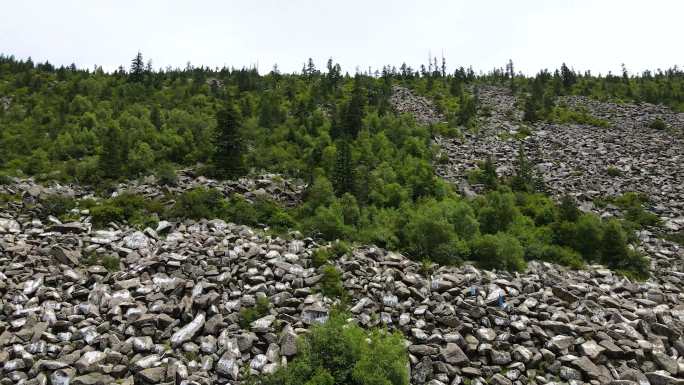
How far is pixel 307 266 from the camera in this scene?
18.1m

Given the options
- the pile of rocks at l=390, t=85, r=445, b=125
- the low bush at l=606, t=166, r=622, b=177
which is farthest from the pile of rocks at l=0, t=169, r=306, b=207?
the low bush at l=606, t=166, r=622, b=177

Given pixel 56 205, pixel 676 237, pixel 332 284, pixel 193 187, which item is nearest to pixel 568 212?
pixel 676 237

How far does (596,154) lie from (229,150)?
3873 cm

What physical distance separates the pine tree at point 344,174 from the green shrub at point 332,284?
12258 millimetres

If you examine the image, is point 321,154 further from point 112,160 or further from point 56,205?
point 56,205

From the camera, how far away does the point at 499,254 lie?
2073 cm

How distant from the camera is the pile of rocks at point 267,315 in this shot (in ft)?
41.6

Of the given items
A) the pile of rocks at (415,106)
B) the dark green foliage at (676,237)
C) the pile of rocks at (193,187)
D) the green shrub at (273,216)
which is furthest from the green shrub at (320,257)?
the pile of rocks at (415,106)

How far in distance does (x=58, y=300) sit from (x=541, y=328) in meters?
18.8

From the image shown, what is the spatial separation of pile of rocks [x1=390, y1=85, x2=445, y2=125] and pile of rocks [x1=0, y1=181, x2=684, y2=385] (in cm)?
3540

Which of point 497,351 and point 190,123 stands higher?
point 190,123

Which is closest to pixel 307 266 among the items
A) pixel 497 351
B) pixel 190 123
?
pixel 497 351

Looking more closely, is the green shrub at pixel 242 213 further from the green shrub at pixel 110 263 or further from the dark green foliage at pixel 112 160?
the dark green foliage at pixel 112 160

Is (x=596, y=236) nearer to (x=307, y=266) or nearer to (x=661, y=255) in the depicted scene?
(x=661, y=255)
